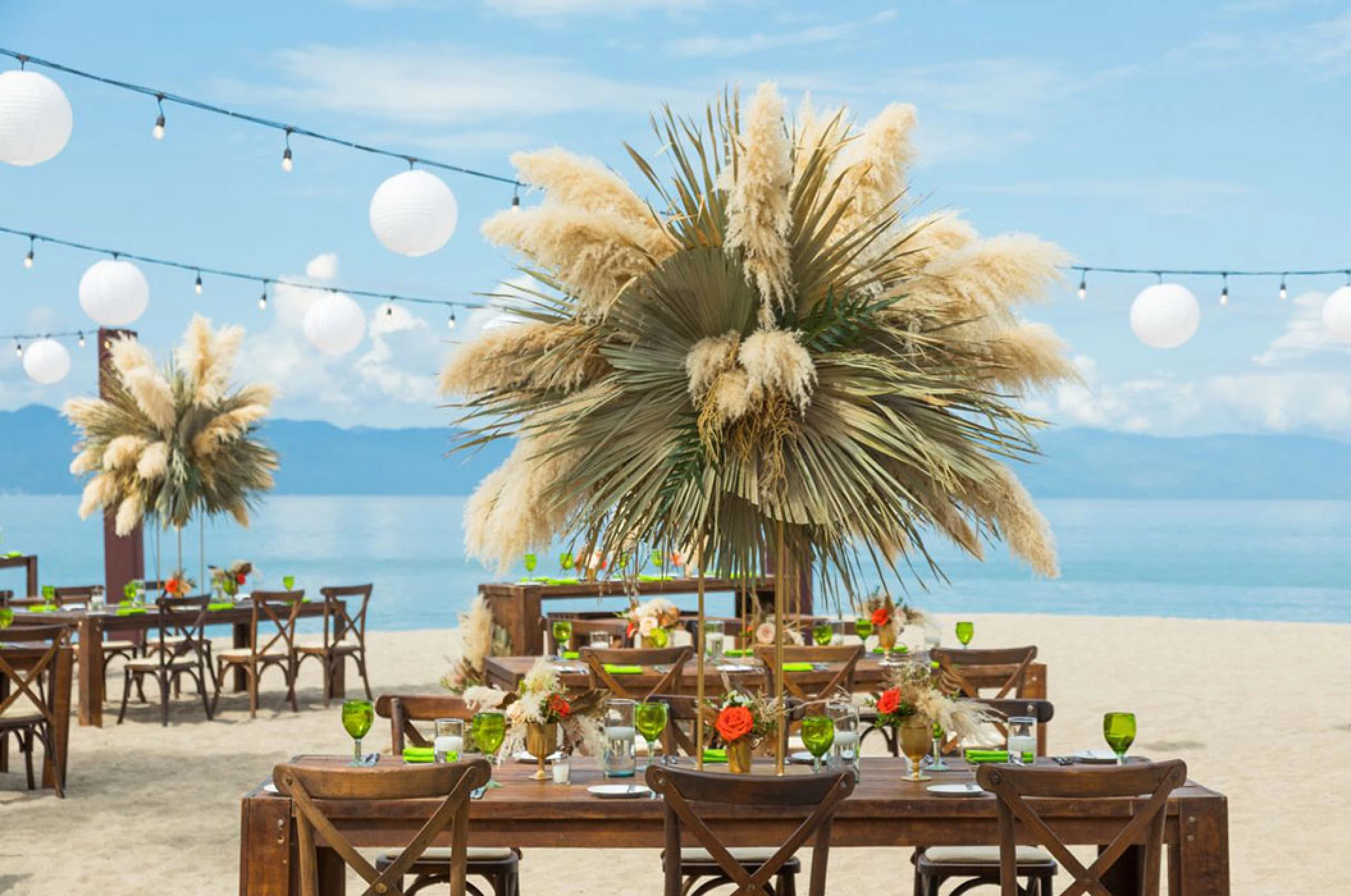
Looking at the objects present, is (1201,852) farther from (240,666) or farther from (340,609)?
(240,666)

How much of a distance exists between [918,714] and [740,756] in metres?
0.48

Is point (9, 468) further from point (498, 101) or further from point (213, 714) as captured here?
point (213, 714)

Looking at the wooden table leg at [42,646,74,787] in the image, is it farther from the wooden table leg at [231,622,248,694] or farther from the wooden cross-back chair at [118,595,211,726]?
the wooden table leg at [231,622,248,694]

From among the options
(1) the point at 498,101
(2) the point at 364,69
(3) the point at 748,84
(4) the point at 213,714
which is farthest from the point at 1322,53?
(3) the point at 748,84

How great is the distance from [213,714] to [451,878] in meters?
7.00

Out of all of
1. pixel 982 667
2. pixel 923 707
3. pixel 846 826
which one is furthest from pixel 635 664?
pixel 846 826

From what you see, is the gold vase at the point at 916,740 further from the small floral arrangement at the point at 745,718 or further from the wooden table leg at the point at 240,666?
the wooden table leg at the point at 240,666

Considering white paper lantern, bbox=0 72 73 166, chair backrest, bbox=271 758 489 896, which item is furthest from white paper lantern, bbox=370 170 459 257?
chair backrest, bbox=271 758 489 896

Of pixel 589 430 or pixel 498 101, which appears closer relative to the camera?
pixel 589 430

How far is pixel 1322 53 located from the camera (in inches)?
1368

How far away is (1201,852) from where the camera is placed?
3637mm

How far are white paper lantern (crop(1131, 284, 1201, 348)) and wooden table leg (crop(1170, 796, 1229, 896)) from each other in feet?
21.4

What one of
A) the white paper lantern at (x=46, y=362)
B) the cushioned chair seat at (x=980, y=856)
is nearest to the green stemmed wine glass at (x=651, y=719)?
the cushioned chair seat at (x=980, y=856)

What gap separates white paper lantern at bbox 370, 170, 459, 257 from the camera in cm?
738
